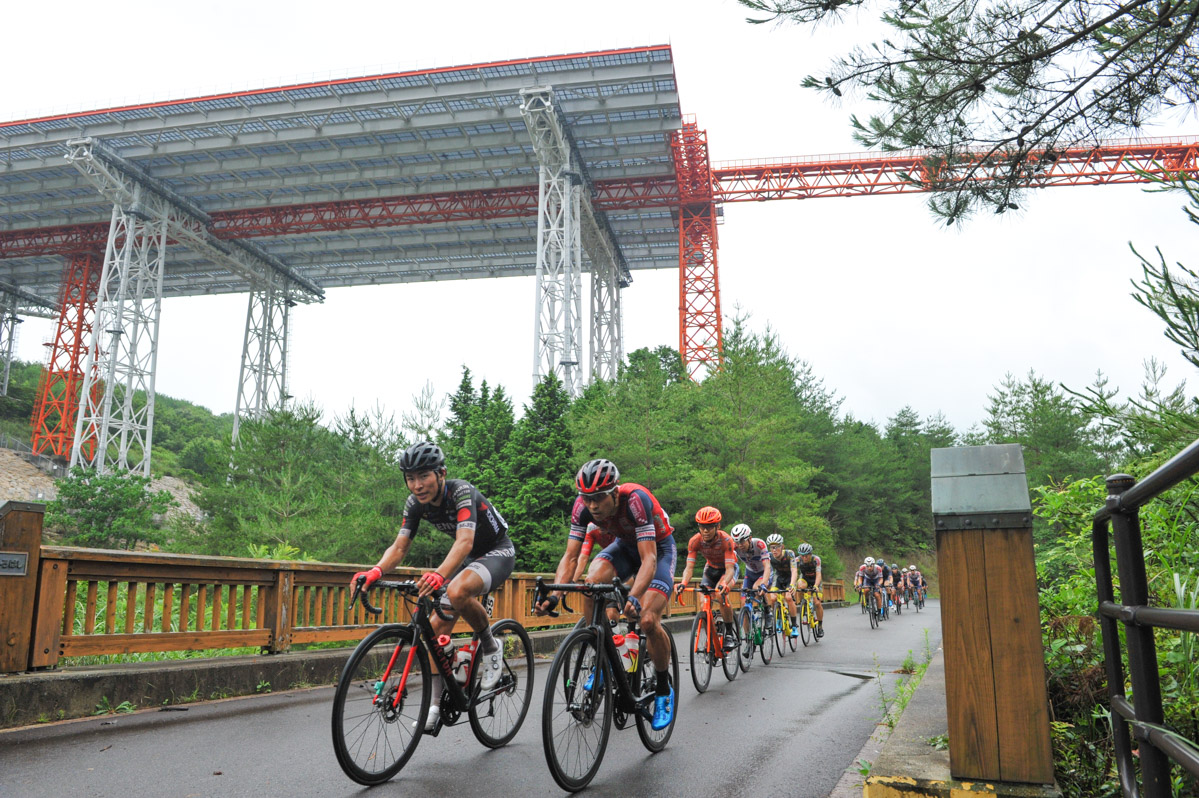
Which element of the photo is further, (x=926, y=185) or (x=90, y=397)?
(x=90, y=397)

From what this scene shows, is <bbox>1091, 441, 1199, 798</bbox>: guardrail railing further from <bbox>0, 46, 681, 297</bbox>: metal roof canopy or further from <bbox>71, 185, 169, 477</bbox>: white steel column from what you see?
<bbox>71, 185, 169, 477</bbox>: white steel column

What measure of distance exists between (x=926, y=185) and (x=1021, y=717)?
5.00 metres

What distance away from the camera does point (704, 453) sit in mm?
36250

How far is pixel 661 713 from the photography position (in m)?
6.10

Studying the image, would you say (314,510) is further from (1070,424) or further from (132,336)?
(1070,424)

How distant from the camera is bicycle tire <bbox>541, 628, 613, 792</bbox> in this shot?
4750 millimetres

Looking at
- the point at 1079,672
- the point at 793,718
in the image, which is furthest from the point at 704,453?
the point at 1079,672

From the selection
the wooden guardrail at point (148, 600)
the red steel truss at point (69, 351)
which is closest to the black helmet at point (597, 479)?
the wooden guardrail at point (148, 600)

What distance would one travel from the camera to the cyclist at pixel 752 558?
40.0ft

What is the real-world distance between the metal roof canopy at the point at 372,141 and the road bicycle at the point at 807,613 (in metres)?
25.7

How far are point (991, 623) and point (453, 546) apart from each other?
3241 millimetres

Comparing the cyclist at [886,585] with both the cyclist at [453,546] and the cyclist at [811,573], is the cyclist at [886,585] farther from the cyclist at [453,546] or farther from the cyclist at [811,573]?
the cyclist at [453,546]

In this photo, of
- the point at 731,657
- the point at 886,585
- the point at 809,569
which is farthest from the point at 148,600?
the point at 886,585

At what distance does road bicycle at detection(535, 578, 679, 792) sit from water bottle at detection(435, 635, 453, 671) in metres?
0.71
